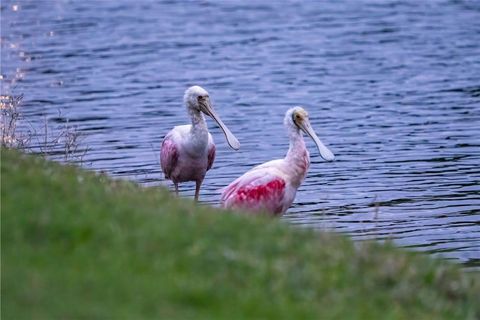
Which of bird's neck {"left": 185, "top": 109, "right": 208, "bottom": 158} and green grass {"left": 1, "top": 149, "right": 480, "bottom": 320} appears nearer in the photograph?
green grass {"left": 1, "top": 149, "right": 480, "bottom": 320}

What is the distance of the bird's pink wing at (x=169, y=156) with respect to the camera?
1645 cm

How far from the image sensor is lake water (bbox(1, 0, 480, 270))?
17625 millimetres

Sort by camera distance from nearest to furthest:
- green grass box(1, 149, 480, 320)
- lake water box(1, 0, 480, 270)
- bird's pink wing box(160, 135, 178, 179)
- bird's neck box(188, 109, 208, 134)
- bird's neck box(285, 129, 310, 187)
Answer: green grass box(1, 149, 480, 320), bird's neck box(285, 129, 310, 187), bird's neck box(188, 109, 208, 134), bird's pink wing box(160, 135, 178, 179), lake water box(1, 0, 480, 270)

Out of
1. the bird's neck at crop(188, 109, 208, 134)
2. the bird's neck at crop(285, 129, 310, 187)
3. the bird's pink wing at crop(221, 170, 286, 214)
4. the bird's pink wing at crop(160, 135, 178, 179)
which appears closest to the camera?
the bird's pink wing at crop(221, 170, 286, 214)

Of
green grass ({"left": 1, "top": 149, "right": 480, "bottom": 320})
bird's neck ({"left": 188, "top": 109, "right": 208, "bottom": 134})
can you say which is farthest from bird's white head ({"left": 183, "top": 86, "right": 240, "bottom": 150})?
green grass ({"left": 1, "top": 149, "right": 480, "bottom": 320})

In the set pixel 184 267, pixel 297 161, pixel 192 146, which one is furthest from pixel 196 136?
pixel 184 267

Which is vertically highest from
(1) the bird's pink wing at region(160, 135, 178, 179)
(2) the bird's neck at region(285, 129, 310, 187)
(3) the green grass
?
(3) the green grass

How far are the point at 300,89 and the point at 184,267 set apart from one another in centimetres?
2073

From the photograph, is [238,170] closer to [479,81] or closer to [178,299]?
[479,81]

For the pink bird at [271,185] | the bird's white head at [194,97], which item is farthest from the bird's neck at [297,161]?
the bird's white head at [194,97]

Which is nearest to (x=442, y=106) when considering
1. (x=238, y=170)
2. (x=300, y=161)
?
(x=238, y=170)

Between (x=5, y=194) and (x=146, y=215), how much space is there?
3.34 feet

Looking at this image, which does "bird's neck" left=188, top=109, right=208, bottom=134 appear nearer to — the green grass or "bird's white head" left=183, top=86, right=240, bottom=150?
"bird's white head" left=183, top=86, right=240, bottom=150

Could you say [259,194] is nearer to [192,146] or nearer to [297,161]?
[297,161]
